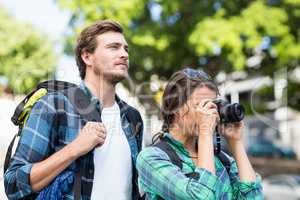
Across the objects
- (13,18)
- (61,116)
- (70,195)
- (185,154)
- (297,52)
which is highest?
(13,18)

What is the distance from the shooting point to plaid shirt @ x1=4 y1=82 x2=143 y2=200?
245cm

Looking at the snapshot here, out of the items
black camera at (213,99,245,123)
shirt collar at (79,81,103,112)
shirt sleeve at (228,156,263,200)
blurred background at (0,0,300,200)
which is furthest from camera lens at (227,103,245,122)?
blurred background at (0,0,300,200)

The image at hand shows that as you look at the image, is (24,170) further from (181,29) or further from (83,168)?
(181,29)

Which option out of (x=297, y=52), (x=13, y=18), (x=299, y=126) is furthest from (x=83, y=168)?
(x=299, y=126)

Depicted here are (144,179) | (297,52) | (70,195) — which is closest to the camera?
(144,179)

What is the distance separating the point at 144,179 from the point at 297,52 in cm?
1161

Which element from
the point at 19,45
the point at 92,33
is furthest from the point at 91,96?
the point at 19,45

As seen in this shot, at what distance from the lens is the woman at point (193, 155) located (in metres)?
2.25

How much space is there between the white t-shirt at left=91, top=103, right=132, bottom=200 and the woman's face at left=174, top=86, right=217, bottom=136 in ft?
1.15

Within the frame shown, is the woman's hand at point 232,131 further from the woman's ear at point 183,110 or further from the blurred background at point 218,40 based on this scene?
the blurred background at point 218,40

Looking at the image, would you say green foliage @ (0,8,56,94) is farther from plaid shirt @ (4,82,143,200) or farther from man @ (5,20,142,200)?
plaid shirt @ (4,82,143,200)

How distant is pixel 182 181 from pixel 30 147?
687 millimetres

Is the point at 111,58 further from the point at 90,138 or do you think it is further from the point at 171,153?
the point at 171,153

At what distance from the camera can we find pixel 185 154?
2406mm
